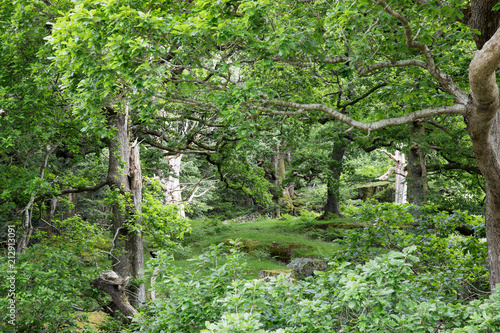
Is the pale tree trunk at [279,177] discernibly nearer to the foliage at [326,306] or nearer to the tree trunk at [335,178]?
the tree trunk at [335,178]

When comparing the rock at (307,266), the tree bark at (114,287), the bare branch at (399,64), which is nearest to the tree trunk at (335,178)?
the rock at (307,266)

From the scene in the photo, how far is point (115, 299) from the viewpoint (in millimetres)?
6871

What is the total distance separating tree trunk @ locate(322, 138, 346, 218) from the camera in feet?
47.7

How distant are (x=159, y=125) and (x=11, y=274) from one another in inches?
234

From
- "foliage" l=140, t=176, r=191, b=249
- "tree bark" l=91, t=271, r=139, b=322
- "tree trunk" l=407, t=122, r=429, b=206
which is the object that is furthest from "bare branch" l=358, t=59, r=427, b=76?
"tree bark" l=91, t=271, r=139, b=322

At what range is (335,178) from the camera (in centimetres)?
Answer: 1545

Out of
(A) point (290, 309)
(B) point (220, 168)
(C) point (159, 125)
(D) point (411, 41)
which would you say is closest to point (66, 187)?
(C) point (159, 125)

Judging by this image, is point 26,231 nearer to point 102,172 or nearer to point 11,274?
point 11,274

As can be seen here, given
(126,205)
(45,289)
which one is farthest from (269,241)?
(45,289)

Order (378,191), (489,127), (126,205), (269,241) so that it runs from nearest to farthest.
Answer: (489,127) < (126,205) < (269,241) < (378,191)

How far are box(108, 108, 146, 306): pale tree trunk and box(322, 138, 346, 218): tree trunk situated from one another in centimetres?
722

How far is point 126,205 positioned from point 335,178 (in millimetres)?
9405

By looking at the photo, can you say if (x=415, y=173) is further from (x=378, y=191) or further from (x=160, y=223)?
(x=378, y=191)

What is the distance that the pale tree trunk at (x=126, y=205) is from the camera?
27.4 ft
